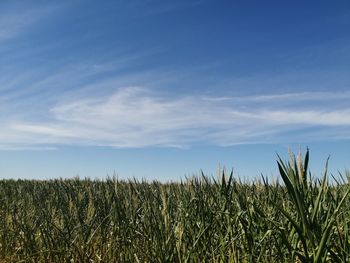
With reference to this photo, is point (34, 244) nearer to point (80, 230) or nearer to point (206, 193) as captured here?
point (80, 230)

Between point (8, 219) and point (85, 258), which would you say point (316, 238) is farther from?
point (8, 219)

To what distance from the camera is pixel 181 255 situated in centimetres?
379

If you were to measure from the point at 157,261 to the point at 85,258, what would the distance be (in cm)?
184

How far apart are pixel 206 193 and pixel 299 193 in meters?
2.62

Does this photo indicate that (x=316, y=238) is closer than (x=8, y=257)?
Yes

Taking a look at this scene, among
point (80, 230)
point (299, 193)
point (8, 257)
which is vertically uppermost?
point (299, 193)

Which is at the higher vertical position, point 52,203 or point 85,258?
point 52,203

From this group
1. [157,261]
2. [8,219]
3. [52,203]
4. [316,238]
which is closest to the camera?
[316,238]

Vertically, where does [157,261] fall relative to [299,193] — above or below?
below

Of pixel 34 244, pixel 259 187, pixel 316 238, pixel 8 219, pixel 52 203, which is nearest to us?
pixel 316 238

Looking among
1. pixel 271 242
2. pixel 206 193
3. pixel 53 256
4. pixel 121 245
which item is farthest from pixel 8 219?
pixel 271 242

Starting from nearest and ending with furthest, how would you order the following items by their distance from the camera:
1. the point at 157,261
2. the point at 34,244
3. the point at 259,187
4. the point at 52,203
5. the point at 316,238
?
the point at 316,238
the point at 157,261
the point at 259,187
the point at 34,244
the point at 52,203

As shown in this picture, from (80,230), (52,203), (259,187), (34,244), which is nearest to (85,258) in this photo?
(80,230)

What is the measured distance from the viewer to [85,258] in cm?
529
